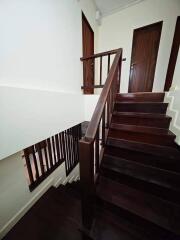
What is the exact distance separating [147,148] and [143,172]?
29cm

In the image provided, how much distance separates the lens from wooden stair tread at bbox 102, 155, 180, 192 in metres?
1.08

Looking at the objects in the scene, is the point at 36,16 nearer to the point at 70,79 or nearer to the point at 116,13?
the point at 70,79

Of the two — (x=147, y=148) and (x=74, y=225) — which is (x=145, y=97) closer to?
(x=147, y=148)

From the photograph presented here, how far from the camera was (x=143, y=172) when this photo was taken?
120 cm

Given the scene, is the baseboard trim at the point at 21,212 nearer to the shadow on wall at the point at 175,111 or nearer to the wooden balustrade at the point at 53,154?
the wooden balustrade at the point at 53,154

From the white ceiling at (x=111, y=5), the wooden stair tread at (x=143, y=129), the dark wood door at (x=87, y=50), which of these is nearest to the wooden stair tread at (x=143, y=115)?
the wooden stair tread at (x=143, y=129)

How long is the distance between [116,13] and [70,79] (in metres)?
2.79

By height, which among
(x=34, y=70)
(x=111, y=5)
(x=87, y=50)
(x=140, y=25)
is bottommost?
(x=34, y=70)

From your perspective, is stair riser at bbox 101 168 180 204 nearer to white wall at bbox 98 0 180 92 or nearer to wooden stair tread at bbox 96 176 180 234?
wooden stair tread at bbox 96 176 180 234

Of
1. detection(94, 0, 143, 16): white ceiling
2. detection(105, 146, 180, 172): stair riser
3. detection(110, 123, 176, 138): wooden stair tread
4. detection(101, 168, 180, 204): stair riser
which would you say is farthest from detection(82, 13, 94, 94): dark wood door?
detection(101, 168, 180, 204): stair riser

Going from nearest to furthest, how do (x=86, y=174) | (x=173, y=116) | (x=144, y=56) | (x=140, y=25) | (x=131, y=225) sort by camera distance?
1. (x=86, y=174)
2. (x=131, y=225)
3. (x=173, y=116)
4. (x=140, y=25)
5. (x=144, y=56)

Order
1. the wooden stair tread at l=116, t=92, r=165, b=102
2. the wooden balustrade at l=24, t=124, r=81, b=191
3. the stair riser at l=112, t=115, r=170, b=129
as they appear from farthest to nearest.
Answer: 1. the wooden balustrade at l=24, t=124, r=81, b=191
2. the wooden stair tread at l=116, t=92, r=165, b=102
3. the stair riser at l=112, t=115, r=170, b=129

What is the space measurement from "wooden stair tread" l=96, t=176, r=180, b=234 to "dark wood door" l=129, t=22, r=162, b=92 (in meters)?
2.89

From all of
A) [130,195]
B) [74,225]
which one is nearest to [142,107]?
[130,195]
